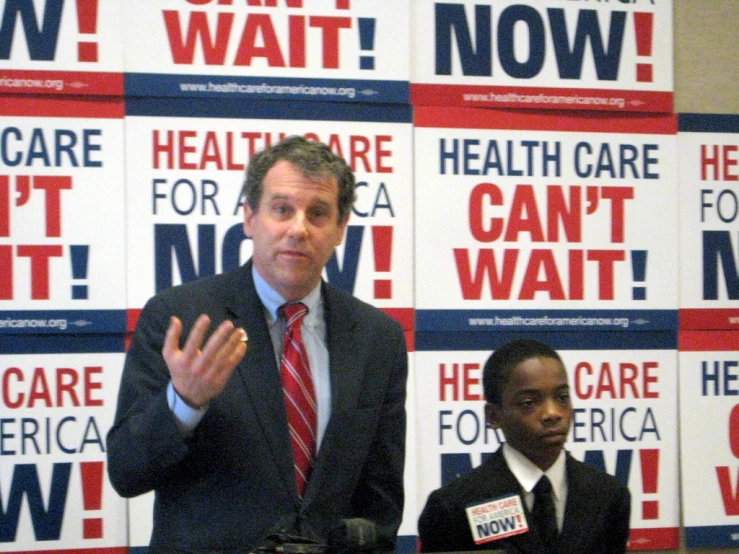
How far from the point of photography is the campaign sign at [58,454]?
2.59 metres

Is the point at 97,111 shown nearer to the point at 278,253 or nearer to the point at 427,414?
the point at 278,253

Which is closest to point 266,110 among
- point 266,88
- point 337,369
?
point 266,88

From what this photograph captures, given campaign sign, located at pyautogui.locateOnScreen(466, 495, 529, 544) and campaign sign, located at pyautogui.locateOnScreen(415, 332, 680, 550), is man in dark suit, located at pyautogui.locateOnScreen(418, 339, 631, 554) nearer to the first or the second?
campaign sign, located at pyautogui.locateOnScreen(466, 495, 529, 544)

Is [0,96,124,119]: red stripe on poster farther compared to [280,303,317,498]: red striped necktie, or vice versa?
[0,96,124,119]: red stripe on poster

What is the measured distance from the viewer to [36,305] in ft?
8.56

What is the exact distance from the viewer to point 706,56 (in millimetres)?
3092

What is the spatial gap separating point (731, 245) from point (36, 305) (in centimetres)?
223

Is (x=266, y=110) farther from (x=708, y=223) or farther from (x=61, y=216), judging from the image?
(x=708, y=223)

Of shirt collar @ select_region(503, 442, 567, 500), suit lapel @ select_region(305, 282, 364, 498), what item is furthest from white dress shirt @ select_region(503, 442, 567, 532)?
suit lapel @ select_region(305, 282, 364, 498)

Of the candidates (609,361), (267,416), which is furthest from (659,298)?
(267,416)

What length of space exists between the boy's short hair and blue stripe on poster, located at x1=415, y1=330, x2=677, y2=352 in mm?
584

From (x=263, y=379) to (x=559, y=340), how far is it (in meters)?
1.39

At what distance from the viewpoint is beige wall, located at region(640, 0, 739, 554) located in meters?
3.07

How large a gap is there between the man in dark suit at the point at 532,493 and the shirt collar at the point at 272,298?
521mm
